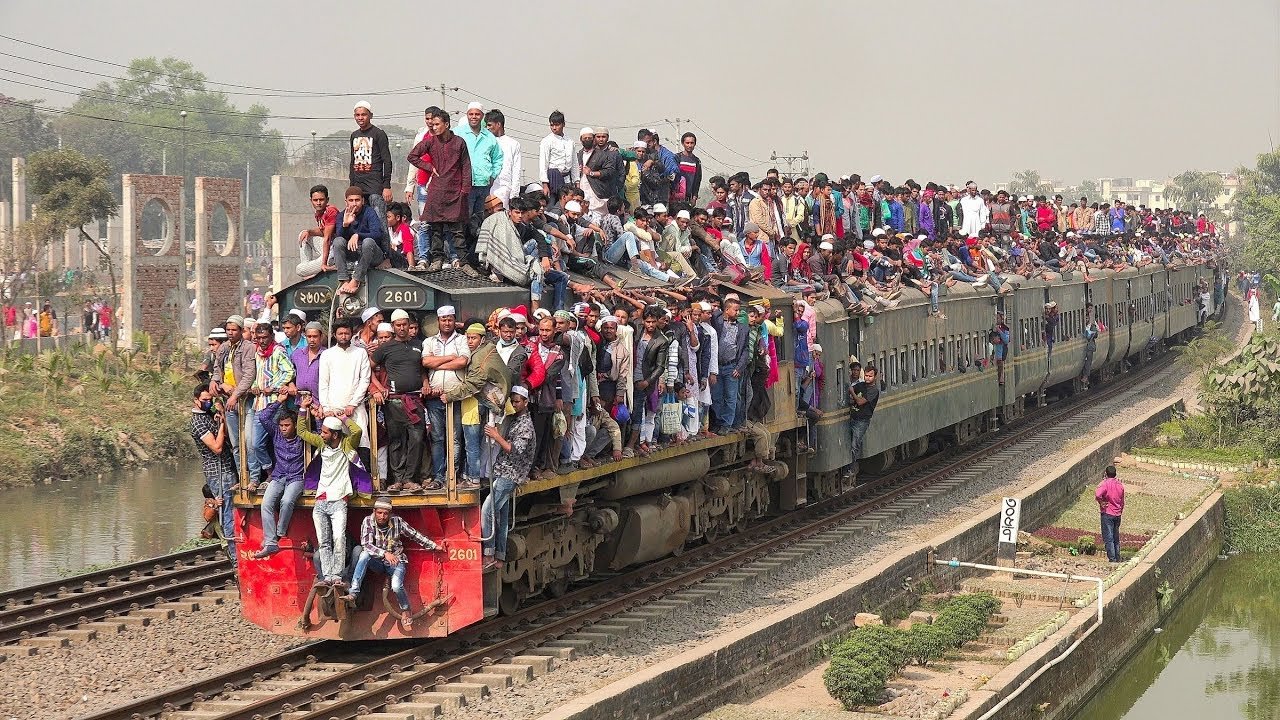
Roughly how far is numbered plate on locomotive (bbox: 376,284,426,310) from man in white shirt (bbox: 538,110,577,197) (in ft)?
17.5

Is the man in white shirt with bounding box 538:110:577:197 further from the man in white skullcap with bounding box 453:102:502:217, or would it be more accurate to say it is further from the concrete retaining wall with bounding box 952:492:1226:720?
the concrete retaining wall with bounding box 952:492:1226:720

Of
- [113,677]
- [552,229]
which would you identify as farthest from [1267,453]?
[113,677]

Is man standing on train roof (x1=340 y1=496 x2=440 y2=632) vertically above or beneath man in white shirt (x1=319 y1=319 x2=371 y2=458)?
beneath

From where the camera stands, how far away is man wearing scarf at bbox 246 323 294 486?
46.6ft

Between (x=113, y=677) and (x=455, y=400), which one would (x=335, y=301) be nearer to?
(x=455, y=400)

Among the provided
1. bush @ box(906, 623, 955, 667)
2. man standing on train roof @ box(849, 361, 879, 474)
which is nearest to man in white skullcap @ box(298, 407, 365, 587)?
bush @ box(906, 623, 955, 667)

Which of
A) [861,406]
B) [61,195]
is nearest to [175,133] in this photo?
[61,195]

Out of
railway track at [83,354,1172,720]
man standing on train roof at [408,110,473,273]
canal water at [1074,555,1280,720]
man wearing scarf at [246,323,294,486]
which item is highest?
man standing on train roof at [408,110,473,273]

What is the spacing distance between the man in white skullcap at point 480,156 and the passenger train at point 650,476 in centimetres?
143

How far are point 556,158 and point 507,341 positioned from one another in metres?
6.22

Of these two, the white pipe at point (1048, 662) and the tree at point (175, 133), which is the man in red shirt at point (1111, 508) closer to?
the white pipe at point (1048, 662)

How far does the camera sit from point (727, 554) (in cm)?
1933

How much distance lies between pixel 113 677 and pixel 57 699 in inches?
27.2

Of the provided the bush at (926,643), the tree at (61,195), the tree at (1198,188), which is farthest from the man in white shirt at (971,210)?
the tree at (1198,188)
